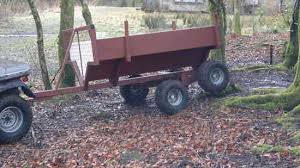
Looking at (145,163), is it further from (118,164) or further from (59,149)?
(59,149)

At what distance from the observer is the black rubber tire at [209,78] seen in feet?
37.5

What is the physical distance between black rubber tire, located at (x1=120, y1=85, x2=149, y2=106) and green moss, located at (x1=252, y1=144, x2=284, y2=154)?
456 centimetres

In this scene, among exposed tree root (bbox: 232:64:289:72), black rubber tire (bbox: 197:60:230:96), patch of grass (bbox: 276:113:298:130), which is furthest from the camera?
exposed tree root (bbox: 232:64:289:72)

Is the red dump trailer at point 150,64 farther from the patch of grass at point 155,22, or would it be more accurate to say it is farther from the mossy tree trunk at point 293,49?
the patch of grass at point 155,22

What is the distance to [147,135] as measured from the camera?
9.13 metres

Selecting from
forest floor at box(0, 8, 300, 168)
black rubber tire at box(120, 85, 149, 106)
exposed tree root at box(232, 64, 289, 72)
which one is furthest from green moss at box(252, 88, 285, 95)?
exposed tree root at box(232, 64, 289, 72)

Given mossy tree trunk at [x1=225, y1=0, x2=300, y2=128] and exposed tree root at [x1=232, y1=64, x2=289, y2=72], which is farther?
exposed tree root at [x1=232, y1=64, x2=289, y2=72]

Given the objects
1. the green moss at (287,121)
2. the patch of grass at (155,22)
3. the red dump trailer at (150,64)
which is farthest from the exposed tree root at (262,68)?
the patch of grass at (155,22)

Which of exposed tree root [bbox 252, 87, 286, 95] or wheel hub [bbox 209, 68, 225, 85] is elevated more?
wheel hub [bbox 209, 68, 225, 85]

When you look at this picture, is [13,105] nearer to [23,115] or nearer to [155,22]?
[23,115]

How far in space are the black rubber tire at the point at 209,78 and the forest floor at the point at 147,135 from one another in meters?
0.23

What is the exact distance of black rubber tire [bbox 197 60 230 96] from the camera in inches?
450

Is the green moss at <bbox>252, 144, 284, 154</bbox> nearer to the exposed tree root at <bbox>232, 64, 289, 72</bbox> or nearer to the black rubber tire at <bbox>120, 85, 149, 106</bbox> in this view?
the black rubber tire at <bbox>120, 85, 149, 106</bbox>

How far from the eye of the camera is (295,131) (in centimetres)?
833
